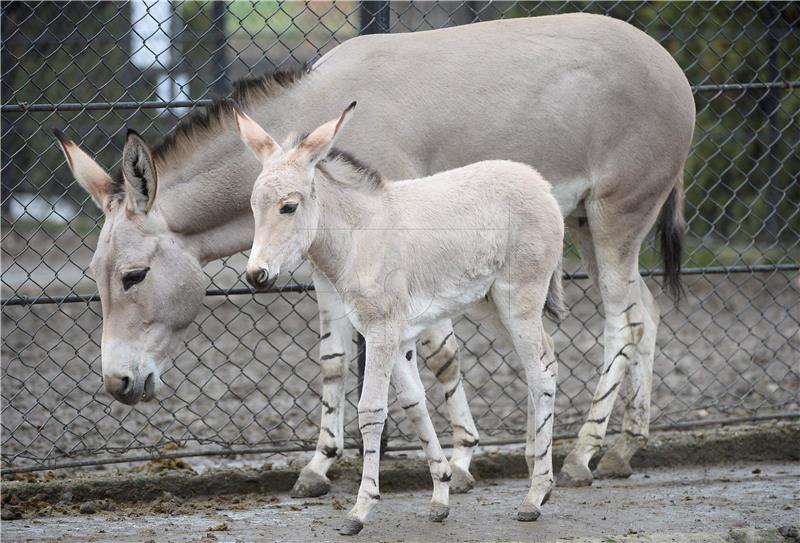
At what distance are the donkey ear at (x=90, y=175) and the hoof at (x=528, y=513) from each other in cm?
203

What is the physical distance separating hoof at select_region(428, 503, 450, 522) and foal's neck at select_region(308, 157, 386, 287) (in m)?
0.94

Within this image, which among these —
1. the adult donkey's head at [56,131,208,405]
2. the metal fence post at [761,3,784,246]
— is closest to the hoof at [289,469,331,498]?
the adult donkey's head at [56,131,208,405]

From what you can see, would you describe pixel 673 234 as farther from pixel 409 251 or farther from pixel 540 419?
pixel 409 251

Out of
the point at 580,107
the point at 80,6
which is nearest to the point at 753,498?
the point at 580,107

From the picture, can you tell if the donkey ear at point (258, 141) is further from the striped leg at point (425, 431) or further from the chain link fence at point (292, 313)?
the chain link fence at point (292, 313)

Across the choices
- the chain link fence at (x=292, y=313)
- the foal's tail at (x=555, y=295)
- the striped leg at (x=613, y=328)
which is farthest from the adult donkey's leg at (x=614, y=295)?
the foal's tail at (x=555, y=295)

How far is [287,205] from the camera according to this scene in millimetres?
3260

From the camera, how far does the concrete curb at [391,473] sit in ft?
14.8

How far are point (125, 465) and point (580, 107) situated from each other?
2.84 meters

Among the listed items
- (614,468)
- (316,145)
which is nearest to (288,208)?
(316,145)

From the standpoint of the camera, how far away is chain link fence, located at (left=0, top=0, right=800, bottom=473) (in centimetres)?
504

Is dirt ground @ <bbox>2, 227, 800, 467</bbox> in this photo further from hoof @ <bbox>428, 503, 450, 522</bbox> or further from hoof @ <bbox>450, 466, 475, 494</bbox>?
hoof @ <bbox>428, 503, 450, 522</bbox>

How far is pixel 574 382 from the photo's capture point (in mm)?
6594

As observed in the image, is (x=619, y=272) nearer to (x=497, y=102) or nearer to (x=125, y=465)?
(x=497, y=102)
